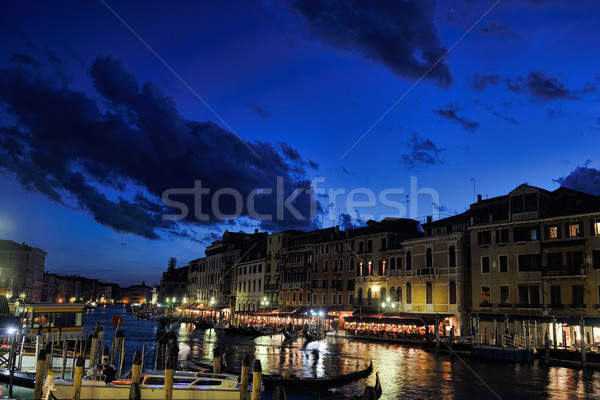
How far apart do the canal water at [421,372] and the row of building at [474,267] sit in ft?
22.9

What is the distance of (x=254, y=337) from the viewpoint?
59.4m

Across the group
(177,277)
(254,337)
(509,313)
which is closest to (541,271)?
(509,313)

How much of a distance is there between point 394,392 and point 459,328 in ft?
84.5

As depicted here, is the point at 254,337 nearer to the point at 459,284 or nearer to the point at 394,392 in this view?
the point at 459,284

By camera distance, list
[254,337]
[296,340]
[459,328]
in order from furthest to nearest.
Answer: [254,337] < [296,340] < [459,328]

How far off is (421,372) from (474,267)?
60.8ft

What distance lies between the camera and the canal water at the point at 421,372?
23.0 m

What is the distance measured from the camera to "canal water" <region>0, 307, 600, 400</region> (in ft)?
75.4

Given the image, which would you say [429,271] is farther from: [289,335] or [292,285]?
[292,285]

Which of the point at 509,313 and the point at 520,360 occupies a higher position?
the point at 509,313

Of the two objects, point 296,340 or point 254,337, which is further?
point 254,337

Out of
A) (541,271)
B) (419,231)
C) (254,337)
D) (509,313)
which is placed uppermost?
(419,231)

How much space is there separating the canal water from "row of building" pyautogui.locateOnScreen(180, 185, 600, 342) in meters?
6.98

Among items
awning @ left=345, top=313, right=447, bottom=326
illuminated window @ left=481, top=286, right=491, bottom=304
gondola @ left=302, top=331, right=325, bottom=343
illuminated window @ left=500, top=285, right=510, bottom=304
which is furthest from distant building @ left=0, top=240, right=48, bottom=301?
illuminated window @ left=500, top=285, right=510, bottom=304
